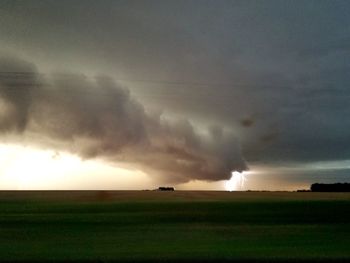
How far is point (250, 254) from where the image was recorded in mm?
18922

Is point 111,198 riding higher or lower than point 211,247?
higher

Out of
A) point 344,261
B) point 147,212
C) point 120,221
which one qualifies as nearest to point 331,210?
point 147,212

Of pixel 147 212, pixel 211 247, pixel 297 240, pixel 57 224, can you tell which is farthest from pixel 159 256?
pixel 147 212

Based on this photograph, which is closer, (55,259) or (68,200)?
(55,259)

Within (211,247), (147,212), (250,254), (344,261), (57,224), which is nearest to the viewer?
(344,261)

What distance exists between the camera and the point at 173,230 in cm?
2559

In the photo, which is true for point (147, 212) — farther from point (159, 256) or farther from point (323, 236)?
point (159, 256)

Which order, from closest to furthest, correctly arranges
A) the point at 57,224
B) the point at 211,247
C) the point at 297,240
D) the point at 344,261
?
the point at 344,261
the point at 211,247
the point at 297,240
the point at 57,224

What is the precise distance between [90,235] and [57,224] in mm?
4604

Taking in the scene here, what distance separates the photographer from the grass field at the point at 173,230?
18798 mm

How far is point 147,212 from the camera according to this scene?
33.9 metres

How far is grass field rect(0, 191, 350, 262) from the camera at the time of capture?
61.7 ft

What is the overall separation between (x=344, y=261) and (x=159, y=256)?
531 cm

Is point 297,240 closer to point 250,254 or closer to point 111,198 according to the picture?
point 250,254
